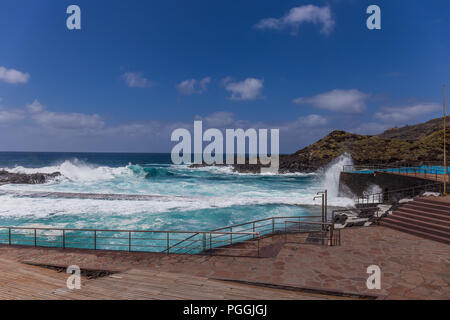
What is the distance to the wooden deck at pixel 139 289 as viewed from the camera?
4.83m

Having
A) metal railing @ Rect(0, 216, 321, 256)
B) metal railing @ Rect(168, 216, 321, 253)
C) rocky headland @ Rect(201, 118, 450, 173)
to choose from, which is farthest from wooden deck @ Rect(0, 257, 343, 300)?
rocky headland @ Rect(201, 118, 450, 173)

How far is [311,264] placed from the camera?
6875mm

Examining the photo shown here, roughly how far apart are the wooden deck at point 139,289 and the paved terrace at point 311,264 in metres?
0.06

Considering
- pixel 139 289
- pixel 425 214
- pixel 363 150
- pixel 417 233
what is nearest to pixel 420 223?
pixel 417 233

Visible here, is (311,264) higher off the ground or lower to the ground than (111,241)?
higher

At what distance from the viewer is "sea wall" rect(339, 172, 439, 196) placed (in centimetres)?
1818

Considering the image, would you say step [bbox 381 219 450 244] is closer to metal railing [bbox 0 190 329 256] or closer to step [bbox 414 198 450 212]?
step [bbox 414 198 450 212]

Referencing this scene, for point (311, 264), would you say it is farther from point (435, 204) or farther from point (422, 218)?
point (435, 204)

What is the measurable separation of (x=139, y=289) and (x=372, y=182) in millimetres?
22923

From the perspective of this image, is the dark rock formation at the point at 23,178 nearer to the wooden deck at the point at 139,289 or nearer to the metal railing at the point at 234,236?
the metal railing at the point at 234,236

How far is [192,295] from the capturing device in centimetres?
488

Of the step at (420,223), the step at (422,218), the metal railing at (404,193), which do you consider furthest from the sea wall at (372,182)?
the step at (420,223)

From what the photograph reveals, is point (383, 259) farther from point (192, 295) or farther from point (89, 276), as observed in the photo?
point (89, 276)
